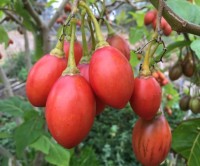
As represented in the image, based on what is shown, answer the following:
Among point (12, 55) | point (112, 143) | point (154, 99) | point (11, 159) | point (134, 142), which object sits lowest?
point (12, 55)

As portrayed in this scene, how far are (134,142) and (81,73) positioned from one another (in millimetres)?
206

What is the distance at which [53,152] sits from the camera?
69.7 inches

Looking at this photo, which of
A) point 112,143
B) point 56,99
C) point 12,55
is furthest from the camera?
point 12,55

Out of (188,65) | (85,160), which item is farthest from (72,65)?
(85,160)

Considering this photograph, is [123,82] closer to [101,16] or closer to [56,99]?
[56,99]

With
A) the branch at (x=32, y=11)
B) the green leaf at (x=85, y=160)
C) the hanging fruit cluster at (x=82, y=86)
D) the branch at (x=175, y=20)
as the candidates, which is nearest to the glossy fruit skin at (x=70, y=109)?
the hanging fruit cluster at (x=82, y=86)

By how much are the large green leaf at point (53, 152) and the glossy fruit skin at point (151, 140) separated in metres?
0.87

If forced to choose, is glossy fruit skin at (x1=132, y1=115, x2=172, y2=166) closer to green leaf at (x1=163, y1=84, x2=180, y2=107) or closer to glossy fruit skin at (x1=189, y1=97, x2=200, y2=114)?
glossy fruit skin at (x1=189, y1=97, x2=200, y2=114)

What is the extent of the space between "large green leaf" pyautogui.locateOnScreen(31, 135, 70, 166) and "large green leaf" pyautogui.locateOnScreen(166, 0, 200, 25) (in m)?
0.86

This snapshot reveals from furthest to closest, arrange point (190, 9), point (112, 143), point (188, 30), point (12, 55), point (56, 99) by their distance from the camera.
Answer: point (12, 55), point (112, 143), point (190, 9), point (188, 30), point (56, 99)

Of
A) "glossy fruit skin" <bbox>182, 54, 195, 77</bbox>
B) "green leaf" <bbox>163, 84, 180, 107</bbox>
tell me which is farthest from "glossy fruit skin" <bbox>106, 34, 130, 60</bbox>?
"green leaf" <bbox>163, 84, 180, 107</bbox>

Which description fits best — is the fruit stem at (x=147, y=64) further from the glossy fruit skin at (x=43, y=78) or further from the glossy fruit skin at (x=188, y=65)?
the glossy fruit skin at (x=188, y=65)

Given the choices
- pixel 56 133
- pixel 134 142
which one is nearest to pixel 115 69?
pixel 56 133

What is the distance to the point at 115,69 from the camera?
0.65 m
